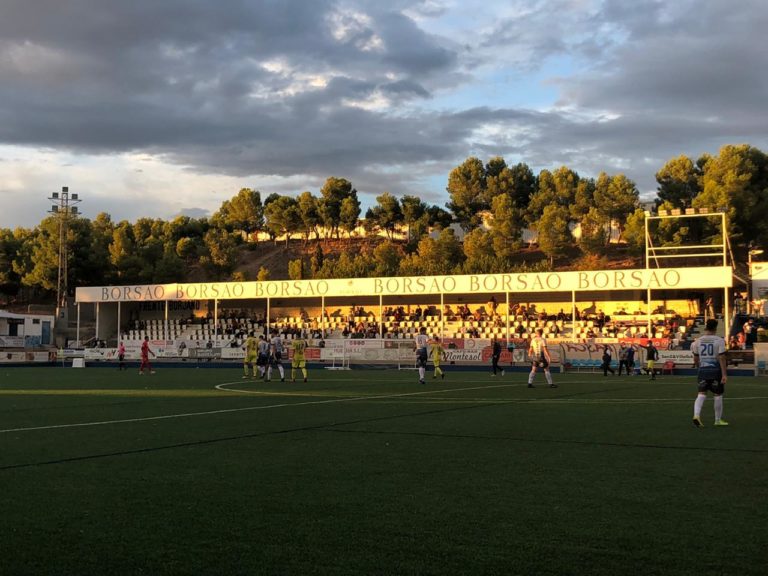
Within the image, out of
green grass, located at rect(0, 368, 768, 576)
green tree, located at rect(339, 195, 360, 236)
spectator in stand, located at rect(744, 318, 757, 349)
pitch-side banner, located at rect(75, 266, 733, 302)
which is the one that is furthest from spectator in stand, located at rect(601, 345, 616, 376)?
green tree, located at rect(339, 195, 360, 236)

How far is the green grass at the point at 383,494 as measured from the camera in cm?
552

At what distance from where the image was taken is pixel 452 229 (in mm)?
94562

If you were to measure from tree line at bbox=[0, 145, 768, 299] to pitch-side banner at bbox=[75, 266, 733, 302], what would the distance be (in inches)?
763

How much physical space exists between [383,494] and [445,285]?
48.9 meters

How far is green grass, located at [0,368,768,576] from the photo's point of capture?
552 cm

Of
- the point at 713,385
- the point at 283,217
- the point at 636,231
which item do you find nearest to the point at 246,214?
the point at 283,217

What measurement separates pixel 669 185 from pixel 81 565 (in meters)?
86.3

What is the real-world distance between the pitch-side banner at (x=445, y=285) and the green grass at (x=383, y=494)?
36.3m

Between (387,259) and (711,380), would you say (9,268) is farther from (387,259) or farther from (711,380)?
(711,380)

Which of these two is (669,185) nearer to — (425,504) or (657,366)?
(657,366)

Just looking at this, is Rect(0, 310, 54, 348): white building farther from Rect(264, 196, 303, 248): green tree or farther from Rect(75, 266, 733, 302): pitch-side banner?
Rect(264, 196, 303, 248): green tree

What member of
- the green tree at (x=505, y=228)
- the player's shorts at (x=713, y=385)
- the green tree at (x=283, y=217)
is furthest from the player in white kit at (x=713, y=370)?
the green tree at (x=283, y=217)

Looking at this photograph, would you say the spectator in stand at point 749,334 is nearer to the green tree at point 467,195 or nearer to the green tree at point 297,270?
the green tree at point 297,270

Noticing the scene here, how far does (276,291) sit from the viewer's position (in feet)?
201
